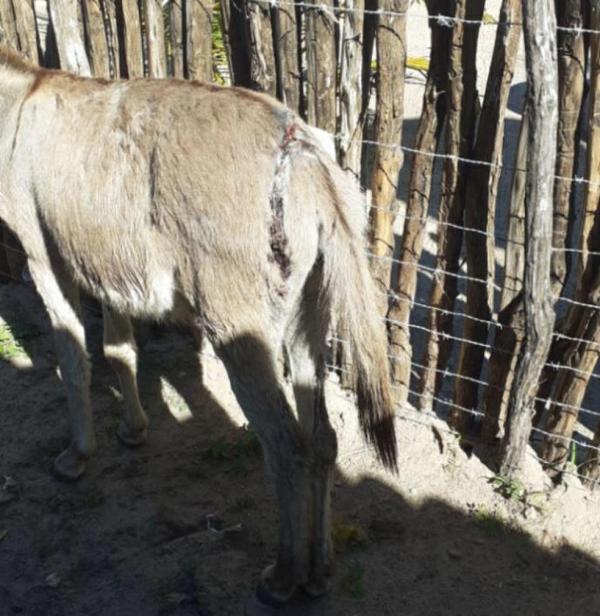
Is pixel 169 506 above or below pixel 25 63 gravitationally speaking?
below

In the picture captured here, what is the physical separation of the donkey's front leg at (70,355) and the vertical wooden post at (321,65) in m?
1.60

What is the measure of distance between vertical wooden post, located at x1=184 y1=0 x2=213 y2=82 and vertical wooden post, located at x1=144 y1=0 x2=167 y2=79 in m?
0.22

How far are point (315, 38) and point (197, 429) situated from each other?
2.40m

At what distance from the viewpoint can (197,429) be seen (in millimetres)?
4930

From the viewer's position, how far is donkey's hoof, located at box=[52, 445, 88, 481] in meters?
4.58

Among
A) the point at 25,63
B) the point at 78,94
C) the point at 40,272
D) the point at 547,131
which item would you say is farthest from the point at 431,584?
the point at 25,63

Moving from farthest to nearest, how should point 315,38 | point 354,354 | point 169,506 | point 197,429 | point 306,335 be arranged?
1. point 197,429
2. point 169,506
3. point 315,38
4. point 306,335
5. point 354,354

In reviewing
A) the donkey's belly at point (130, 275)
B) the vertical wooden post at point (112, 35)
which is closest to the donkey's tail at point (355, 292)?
the donkey's belly at point (130, 275)

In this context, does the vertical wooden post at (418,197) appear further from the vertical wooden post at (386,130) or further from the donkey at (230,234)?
the donkey at (230,234)

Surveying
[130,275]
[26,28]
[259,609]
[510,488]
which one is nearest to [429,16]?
[130,275]

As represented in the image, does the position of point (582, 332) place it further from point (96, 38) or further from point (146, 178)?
point (96, 38)

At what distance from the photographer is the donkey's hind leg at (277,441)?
338 centimetres

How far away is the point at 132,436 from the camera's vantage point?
15.8ft

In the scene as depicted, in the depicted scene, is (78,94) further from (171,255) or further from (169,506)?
(169,506)
